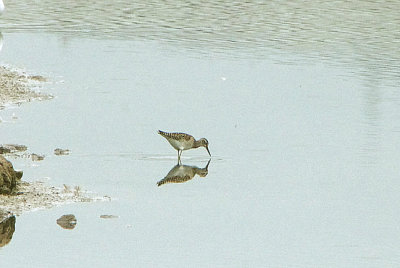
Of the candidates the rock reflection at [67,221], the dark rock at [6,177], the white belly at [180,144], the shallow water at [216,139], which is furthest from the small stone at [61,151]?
the rock reflection at [67,221]

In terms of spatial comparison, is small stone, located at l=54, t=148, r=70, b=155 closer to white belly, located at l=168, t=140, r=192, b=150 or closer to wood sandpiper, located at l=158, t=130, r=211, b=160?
wood sandpiper, located at l=158, t=130, r=211, b=160

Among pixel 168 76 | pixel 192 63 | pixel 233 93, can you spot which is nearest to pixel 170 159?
pixel 233 93

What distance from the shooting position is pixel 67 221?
12.1m

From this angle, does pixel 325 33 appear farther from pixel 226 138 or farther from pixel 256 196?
pixel 256 196

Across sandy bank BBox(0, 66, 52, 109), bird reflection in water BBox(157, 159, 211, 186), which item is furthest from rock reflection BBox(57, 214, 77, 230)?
sandy bank BBox(0, 66, 52, 109)

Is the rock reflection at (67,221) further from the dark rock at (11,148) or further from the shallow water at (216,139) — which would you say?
the dark rock at (11,148)

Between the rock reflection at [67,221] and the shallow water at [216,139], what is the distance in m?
0.08

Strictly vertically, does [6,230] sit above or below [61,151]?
above

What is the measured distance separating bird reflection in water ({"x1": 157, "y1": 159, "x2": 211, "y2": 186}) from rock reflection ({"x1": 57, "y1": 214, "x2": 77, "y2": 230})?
225cm

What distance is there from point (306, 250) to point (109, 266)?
6.97 feet

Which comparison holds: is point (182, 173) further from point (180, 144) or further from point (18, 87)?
point (18, 87)

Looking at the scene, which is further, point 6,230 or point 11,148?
point 11,148

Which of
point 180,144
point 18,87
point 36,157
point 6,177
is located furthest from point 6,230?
point 18,87

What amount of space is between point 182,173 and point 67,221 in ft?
10.2
